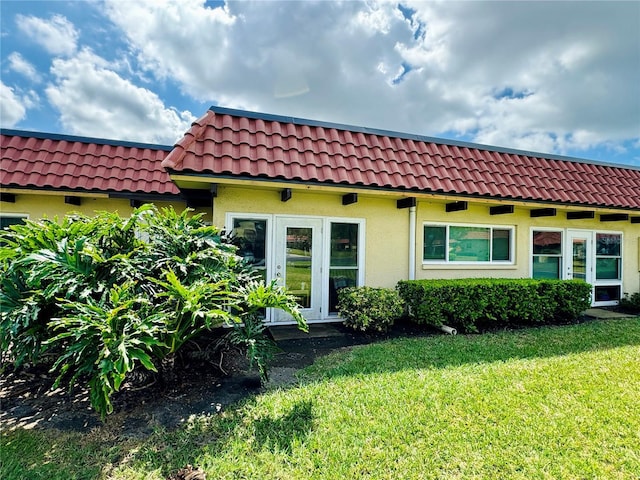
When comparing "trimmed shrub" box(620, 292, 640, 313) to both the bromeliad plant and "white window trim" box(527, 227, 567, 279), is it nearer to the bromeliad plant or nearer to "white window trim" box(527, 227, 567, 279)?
"white window trim" box(527, 227, 567, 279)

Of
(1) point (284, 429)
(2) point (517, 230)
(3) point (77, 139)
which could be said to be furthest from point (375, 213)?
(3) point (77, 139)

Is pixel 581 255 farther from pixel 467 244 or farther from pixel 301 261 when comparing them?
pixel 301 261

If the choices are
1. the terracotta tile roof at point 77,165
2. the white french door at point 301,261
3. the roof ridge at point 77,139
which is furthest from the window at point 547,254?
the roof ridge at point 77,139

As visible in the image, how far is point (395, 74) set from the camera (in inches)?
429

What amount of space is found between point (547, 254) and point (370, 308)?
6.65 meters

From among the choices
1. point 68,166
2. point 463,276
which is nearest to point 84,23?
point 68,166

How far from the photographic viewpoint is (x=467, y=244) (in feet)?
28.4

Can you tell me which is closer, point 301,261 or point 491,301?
point 491,301

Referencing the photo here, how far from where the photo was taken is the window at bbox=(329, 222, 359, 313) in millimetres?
7645

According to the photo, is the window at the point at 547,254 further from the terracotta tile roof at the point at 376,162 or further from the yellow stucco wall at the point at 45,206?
the yellow stucco wall at the point at 45,206

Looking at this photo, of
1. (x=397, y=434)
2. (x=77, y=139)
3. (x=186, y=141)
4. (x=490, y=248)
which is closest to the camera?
(x=397, y=434)

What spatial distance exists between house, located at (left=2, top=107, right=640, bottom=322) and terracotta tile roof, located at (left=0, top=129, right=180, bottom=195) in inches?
39.6

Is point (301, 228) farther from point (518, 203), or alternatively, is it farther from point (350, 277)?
point (518, 203)

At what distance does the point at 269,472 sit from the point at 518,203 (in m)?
8.18
